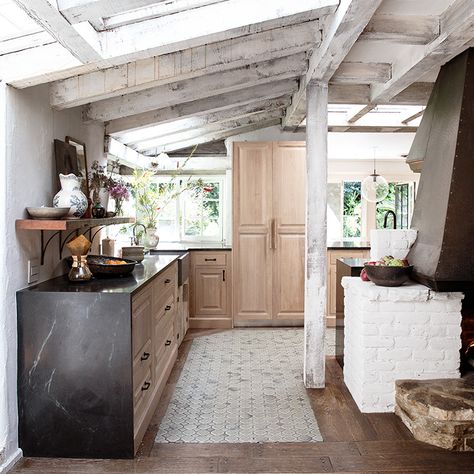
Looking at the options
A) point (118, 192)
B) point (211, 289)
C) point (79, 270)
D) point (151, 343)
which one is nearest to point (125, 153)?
point (118, 192)

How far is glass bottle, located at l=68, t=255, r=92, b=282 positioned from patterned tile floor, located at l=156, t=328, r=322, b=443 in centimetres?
104

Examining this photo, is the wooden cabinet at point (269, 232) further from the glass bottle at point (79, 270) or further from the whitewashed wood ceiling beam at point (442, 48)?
the glass bottle at point (79, 270)

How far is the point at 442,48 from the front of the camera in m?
2.84

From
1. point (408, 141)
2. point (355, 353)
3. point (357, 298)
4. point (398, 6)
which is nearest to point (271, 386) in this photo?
point (355, 353)

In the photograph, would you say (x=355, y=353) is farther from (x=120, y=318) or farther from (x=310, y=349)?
(x=120, y=318)

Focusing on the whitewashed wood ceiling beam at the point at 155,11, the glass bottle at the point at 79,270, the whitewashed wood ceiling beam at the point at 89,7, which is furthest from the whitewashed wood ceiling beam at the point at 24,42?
the glass bottle at the point at 79,270

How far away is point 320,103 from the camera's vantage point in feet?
11.9

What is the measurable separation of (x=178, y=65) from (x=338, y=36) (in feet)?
3.12

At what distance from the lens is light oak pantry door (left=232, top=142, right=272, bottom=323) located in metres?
5.44

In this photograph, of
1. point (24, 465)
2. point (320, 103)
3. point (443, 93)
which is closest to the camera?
point (24, 465)

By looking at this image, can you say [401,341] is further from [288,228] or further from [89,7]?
[89,7]

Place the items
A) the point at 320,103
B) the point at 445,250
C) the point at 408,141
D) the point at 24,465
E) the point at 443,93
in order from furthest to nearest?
1. the point at 408,141
2. the point at 320,103
3. the point at 443,93
4. the point at 445,250
5. the point at 24,465

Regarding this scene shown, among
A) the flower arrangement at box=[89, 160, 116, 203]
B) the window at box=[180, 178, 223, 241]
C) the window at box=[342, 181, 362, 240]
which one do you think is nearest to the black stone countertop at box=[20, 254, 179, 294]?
the flower arrangement at box=[89, 160, 116, 203]

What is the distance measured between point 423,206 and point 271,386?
5.71 feet
